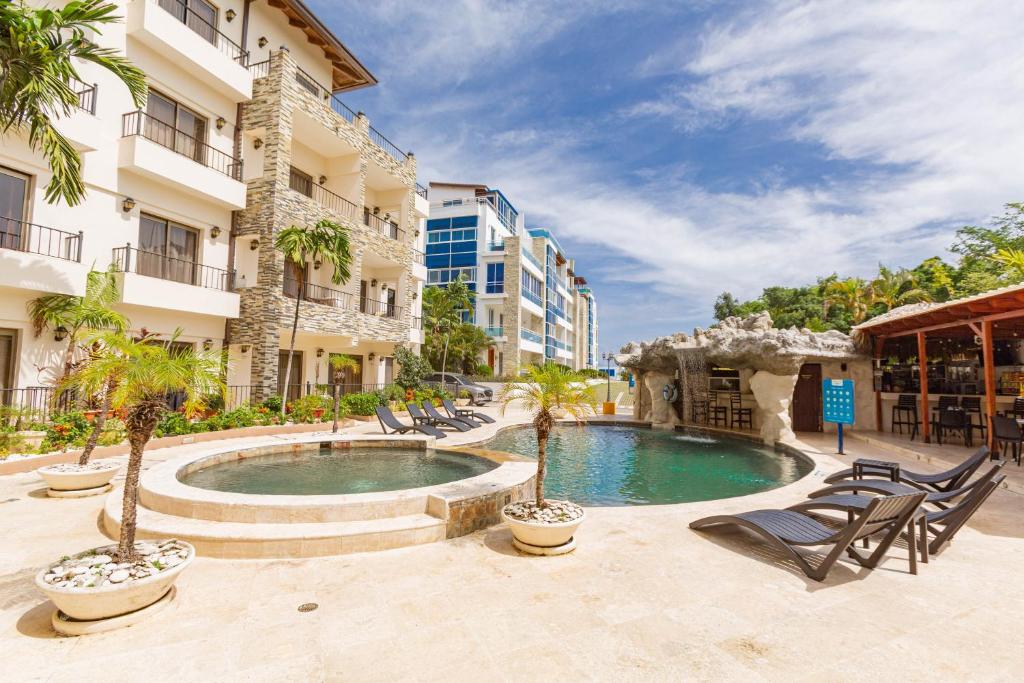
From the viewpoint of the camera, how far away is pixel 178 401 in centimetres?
1370

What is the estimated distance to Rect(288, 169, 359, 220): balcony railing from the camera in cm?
1939

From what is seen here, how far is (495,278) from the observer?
127 ft

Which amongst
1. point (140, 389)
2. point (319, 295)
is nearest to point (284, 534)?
point (140, 389)

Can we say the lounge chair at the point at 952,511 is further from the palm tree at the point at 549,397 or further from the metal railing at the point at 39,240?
the metal railing at the point at 39,240

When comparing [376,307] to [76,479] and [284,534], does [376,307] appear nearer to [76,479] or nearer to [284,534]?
[76,479]

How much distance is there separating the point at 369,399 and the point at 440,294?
1455 centimetres

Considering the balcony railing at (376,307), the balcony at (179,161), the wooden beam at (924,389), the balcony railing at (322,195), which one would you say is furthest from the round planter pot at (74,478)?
the wooden beam at (924,389)

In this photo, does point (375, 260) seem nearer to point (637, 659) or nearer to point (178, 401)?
point (178, 401)

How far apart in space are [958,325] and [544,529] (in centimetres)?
1257

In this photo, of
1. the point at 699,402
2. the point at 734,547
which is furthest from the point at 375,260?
the point at 734,547

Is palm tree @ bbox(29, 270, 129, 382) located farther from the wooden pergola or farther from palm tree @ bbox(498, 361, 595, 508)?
the wooden pergola

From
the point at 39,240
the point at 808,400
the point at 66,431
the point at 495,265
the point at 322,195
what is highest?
the point at 495,265

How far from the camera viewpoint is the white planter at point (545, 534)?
513cm

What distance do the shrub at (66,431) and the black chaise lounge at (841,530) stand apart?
12.4m
